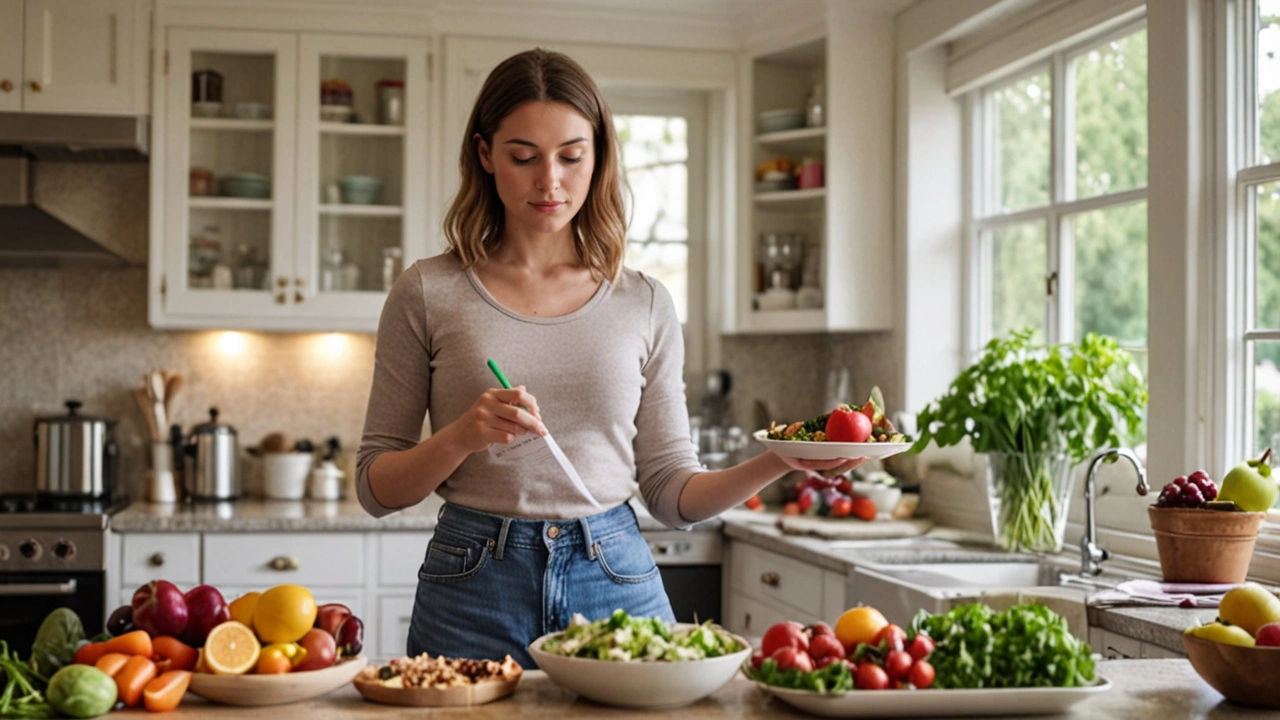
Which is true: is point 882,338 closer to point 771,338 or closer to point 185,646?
point 771,338

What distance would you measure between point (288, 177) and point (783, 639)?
3069 millimetres

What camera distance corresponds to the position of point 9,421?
4.27m

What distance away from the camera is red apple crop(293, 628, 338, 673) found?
4.49 ft

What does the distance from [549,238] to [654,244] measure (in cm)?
262

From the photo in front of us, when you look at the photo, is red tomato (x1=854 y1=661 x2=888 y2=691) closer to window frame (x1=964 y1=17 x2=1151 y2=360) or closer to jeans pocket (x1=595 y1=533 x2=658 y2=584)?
jeans pocket (x1=595 y1=533 x2=658 y2=584)

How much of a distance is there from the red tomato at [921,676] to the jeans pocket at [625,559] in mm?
605

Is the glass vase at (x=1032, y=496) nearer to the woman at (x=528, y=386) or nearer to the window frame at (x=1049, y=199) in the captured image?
the window frame at (x=1049, y=199)

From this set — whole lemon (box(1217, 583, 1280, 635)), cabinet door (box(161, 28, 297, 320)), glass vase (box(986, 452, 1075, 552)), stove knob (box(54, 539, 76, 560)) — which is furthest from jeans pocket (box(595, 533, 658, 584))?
cabinet door (box(161, 28, 297, 320))

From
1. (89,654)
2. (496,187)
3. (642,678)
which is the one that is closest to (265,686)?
(89,654)

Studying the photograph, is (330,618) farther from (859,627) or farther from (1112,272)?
(1112,272)

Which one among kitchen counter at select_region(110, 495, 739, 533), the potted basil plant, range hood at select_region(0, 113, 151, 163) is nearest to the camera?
the potted basil plant

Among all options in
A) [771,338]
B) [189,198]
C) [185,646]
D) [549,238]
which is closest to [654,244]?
[771,338]

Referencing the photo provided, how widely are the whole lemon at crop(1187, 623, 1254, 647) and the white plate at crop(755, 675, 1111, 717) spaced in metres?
0.19

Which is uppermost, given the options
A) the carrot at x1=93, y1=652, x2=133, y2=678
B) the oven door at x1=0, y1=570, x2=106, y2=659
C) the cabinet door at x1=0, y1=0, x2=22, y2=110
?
the cabinet door at x1=0, y1=0, x2=22, y2=110
